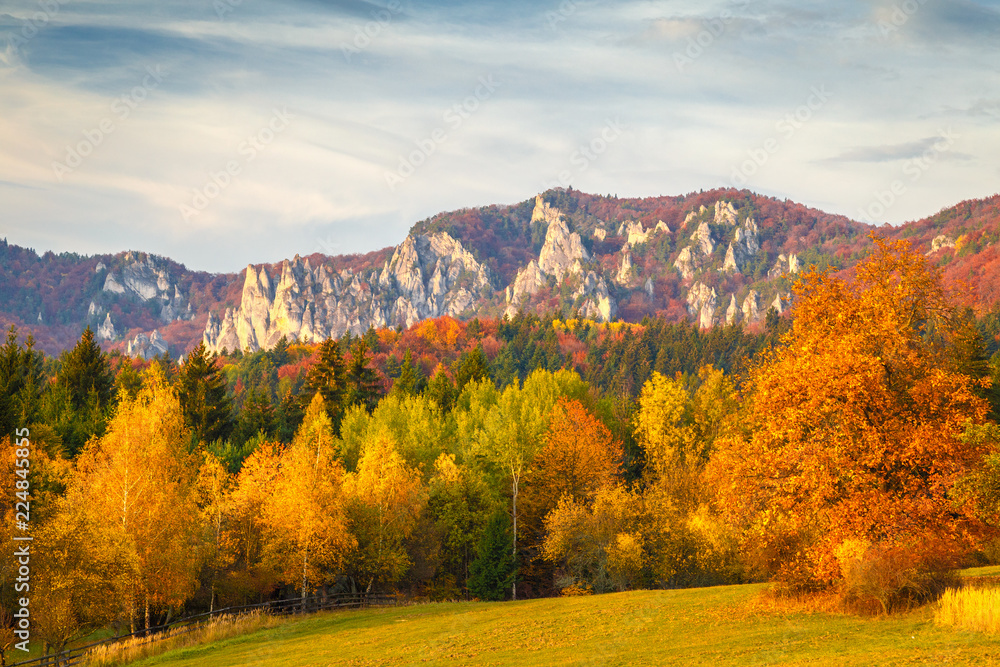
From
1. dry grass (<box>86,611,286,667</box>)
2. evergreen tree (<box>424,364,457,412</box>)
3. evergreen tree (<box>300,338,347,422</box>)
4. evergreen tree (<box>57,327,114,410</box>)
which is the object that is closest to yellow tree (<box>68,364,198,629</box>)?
dry grass (<box>86,611,286,667</box>)

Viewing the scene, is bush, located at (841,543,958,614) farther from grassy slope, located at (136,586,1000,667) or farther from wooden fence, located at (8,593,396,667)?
wooden fence, located at (8,593,396,667)

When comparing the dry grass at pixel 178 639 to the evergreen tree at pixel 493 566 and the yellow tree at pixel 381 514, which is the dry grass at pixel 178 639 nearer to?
the yellow tree at pixel 381 514

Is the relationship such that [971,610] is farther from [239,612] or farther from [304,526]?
[239,612]

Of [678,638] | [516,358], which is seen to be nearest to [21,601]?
[678,638]

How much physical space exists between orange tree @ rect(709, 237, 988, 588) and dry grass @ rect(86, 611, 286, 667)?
25354 millimetres

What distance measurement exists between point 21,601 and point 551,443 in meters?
40.1

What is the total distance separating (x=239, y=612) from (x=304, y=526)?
5980 mm

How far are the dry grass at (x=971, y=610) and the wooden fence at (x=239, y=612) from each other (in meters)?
31.1

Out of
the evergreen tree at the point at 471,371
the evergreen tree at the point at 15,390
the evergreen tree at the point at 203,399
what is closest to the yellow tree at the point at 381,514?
the evergreen tree at the point at 15,390

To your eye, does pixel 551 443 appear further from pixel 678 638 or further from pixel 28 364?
pixel 28 364

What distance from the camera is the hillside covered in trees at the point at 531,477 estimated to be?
77.9 feet

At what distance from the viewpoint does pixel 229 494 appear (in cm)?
4791

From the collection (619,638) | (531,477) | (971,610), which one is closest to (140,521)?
(619,638)

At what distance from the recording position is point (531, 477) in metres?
64.0
